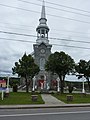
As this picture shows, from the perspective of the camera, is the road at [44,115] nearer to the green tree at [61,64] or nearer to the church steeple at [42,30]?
the green tree at [61,64]

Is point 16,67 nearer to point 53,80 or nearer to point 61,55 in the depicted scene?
point 61,55

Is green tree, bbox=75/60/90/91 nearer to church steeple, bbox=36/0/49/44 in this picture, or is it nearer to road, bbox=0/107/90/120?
church steeple, bbox=36/0/49/44

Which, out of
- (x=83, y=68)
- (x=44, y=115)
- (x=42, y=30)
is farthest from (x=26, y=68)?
(x=44, y=115)

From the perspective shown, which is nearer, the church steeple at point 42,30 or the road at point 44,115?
the road at point 44,115

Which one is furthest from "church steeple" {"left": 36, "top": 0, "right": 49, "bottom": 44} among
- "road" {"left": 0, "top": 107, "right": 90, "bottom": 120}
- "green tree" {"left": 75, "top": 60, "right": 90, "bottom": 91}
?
"road" {"left": 0, "top": 107, "right": 90, "bottom": 120}

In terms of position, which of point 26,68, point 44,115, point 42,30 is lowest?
point 44,115

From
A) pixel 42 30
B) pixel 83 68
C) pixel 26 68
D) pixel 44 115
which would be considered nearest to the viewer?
pixel 44 115

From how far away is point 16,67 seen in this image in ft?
188

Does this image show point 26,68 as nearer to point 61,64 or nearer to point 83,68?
→ point 61,64

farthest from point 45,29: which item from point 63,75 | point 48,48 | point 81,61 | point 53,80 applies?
point 63,75

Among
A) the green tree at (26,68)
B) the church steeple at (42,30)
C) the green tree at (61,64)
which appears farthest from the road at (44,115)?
the church steeple at (42,30)

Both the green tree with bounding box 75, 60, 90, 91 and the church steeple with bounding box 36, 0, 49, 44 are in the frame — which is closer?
the green tree with bounding box 75, 60, 90, 91

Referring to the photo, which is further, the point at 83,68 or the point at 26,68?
the point at 83,68

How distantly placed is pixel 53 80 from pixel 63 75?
31043mm
